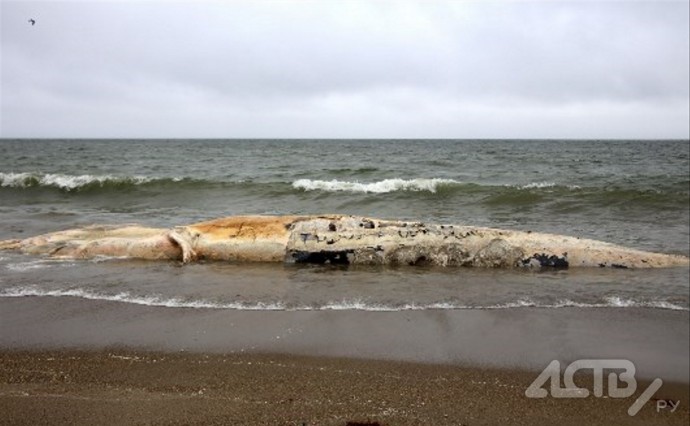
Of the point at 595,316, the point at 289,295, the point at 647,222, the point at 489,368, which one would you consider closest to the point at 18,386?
the point at 289,295

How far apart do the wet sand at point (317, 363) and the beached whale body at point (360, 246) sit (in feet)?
5.87

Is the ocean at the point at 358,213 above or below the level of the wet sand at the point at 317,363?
above

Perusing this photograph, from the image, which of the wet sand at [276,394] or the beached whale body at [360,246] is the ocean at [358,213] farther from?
the wet sand at [276,394]

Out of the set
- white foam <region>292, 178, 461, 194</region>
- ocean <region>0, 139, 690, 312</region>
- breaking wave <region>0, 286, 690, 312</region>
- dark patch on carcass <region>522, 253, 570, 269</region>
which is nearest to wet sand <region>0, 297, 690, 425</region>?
breaking wave <region>0, 286, 690, 312</region>

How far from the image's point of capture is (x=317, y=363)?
4297 mm

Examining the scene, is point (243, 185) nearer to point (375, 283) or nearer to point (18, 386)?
point (375, 283)

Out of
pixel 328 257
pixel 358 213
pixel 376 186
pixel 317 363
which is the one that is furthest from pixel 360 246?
pixel 376 186

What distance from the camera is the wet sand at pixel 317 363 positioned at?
3.52 metres

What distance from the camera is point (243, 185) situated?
19.6m

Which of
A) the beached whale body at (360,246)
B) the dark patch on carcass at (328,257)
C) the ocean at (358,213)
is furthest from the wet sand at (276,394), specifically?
the beached whale body at (360,246)

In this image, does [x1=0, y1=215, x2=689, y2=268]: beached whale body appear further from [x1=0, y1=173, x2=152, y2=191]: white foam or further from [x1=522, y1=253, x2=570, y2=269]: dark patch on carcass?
[x1=0, y1=173, x2=152, y2=191]: white foam

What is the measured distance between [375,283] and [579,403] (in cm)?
323

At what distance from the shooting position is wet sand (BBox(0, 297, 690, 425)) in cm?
352

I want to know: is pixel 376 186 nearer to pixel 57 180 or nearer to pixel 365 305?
pixel 57 180
